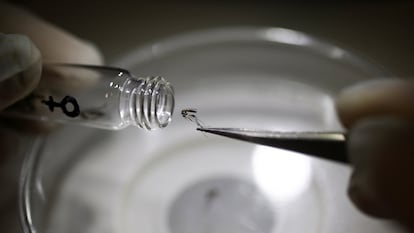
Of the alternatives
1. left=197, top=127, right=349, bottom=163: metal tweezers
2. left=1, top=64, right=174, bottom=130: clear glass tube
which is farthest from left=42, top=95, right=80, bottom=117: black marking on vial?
left=197, top=127, right=349, bottom=163: metal tweezers

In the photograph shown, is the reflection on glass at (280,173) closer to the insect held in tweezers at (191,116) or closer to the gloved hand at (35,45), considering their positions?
the insect held in tweezers at (191,116)

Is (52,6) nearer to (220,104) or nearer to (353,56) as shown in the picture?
(220,104)

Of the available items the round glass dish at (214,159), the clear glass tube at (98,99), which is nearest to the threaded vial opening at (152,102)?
the clear glass tube at (98,99)

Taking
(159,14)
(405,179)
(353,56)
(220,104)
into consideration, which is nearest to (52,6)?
(159,14)

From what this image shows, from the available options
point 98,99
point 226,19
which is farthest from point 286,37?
point 98,99

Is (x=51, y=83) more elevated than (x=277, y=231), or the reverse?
(x=51, y=83)
